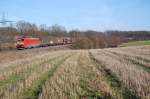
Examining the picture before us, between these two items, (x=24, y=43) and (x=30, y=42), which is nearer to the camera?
(x=24, y=43)

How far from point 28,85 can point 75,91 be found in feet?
9.12

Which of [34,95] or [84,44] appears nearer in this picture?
[34,95]

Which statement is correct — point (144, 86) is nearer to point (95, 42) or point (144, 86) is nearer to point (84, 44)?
point (84, 44)

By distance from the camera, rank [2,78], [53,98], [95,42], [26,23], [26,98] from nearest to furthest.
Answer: [53,98]
[26,98]
[2,78]
[95,42]
[26,23]

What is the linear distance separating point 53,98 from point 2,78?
A: 6626mm

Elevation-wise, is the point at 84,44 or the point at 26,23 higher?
the point at 26,23

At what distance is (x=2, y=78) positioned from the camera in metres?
12.4

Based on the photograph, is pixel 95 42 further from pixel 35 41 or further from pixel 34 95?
pixel 34 95

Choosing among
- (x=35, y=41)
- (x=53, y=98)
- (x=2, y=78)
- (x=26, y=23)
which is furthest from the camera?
(x=26, y=23)

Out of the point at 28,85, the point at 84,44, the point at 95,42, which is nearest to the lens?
the point at 28,85

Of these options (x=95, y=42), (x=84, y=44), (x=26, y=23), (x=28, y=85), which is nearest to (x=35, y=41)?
(x=84, y=44)

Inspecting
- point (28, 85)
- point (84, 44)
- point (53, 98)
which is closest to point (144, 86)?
point (53, 98)

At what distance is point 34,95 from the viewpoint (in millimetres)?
7895

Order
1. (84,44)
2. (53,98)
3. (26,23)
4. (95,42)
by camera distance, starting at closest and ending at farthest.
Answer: (53,98), (84,44), (95,42), (26,23)
